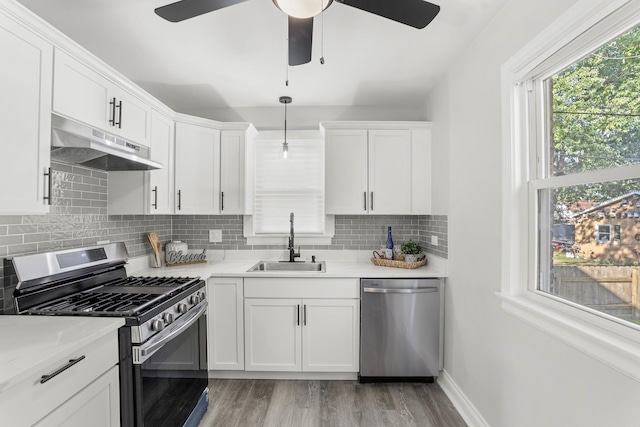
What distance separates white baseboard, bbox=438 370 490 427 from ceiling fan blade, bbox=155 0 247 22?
8.82ft

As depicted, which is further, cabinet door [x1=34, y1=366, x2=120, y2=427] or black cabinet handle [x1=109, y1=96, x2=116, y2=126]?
black cabinet handle [x1=109, y1=96, x2=116, y2=126]

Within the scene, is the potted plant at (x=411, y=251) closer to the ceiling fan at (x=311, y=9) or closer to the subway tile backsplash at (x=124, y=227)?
the subway tile backsplash at (x=124, y=227)

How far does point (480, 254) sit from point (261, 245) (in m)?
2.10

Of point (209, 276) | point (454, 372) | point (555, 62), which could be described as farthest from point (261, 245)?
point (555, 62)

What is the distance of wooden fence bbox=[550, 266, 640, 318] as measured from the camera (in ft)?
3.71

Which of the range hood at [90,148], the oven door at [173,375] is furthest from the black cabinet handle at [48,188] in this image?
the oven door at [173,375]

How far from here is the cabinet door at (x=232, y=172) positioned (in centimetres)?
297

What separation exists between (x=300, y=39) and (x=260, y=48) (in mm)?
719

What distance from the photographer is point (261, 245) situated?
3309 millimetres

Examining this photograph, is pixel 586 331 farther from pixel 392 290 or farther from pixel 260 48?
pixel 260 48

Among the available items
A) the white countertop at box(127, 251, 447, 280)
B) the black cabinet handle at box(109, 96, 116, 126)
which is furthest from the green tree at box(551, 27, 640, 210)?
the black cabinet handle at box(109, 96, 116, 126)

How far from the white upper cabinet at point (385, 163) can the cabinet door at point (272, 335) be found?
1233mm

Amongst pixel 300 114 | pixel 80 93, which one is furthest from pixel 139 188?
pixel 300 114

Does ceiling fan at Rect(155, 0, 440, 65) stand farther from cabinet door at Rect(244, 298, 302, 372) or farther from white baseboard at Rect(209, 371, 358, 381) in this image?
white baseboard at Rect(209, 371, 358, 381)
